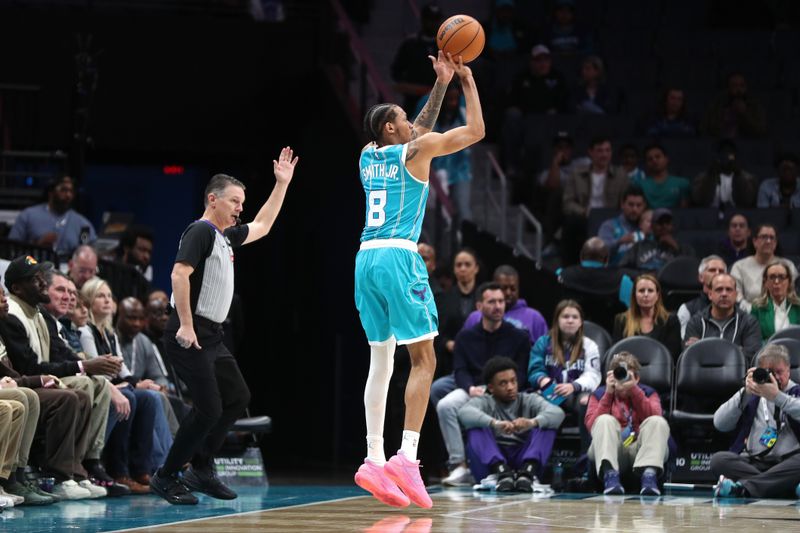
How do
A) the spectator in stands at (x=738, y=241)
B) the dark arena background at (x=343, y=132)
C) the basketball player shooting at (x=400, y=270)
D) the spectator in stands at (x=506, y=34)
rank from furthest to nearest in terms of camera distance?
the spectator in stands at (x=506, y=34) < the dark arena background at (x=343, y=132) < the spectator in stands at (x=738, y=241) < the basketball player shooting at (x=400, y=270)

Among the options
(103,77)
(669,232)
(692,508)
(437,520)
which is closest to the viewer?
(437,520)

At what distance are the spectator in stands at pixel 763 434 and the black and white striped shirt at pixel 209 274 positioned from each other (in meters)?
3.65

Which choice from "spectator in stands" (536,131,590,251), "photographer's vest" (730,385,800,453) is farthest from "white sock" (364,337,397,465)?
"spectator in stands" (536,131,590,251)

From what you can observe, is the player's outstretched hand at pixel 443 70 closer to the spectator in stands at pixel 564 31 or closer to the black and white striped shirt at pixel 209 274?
the black and white striped shirt at pixel 209 274

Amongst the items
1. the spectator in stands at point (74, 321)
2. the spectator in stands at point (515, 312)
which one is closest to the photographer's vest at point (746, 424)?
the spectator in stands at point (515, 312)

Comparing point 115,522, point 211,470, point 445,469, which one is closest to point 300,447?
point 445,469

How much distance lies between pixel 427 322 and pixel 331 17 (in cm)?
949

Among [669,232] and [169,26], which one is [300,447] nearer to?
[169,26]

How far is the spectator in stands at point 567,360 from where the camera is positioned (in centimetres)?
1066

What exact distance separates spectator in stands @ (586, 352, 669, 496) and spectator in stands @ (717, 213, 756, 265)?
2551 mm

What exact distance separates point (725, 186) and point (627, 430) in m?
4.53

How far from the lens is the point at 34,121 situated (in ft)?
50.0

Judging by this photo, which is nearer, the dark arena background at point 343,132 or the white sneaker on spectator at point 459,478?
the white sneaker on spectator at point 459,478

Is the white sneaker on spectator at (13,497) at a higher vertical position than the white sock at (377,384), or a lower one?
lower
